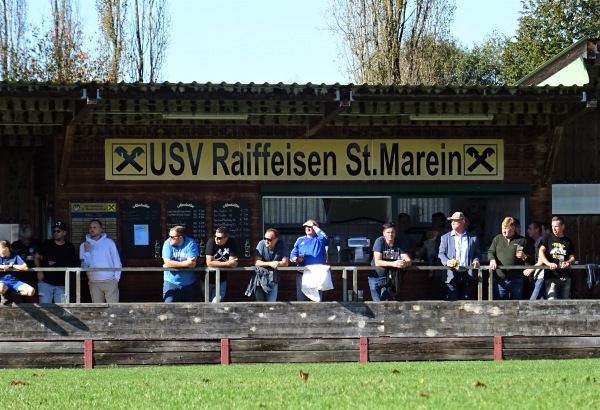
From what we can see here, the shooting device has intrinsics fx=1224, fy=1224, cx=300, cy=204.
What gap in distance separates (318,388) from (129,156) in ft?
26.7

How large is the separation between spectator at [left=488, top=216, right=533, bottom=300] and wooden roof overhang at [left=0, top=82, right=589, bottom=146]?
1.90m

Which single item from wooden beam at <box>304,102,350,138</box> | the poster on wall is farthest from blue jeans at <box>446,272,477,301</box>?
the poster on wall

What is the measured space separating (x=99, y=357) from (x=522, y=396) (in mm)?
8138

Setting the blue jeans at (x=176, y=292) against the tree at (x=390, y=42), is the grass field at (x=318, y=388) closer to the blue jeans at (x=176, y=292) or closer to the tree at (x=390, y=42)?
the blue jeans at (x=176, y=292)

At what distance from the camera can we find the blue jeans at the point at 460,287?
17516 millimetres

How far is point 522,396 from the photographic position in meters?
10.4

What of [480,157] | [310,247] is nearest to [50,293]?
[310,247]

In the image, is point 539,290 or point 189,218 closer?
point 539,290

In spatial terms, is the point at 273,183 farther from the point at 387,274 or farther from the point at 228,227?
the point at 387,274

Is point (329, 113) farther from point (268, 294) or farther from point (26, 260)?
point (26, 260)

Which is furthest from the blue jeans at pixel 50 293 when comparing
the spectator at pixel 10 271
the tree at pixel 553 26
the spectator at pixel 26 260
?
the tree at pixel 553 26

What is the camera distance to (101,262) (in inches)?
696

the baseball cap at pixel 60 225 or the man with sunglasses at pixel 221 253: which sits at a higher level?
the baseball cap at pixel 60 225

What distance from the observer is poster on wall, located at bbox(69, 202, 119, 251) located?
18500mm
